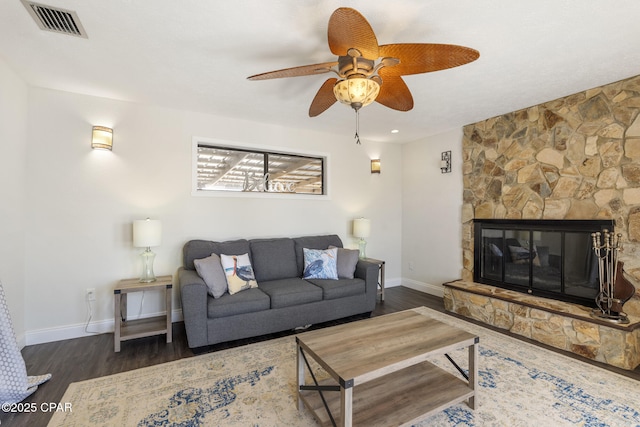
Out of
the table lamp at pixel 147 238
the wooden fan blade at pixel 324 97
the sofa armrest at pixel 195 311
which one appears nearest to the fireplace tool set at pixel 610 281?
the wooden fan blade at pixel 324 97

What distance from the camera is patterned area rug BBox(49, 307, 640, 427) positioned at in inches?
69.9

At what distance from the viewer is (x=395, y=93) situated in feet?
7.01

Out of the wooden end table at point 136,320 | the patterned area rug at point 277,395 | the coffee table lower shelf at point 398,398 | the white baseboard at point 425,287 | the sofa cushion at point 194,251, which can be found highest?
the sofa cushion at point 194,251

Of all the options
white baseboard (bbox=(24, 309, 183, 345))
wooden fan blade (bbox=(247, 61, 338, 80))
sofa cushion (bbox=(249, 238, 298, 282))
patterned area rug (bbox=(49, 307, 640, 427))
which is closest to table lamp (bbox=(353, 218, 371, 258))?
sofa cushion (bbox=(249, 238, 298, 282))

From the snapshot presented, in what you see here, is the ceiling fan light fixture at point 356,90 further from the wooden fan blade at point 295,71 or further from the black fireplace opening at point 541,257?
the black fireplace opening at point 541,257

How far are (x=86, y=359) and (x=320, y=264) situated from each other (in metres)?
2.41

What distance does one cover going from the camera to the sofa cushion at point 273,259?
11.5 feet

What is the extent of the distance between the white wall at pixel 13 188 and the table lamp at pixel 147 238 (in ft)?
3.03

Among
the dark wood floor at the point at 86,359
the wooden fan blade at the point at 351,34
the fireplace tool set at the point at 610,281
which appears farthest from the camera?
the fireplace tool set at the point at 610,281

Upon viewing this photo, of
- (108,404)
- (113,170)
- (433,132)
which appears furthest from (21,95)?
(433,132)

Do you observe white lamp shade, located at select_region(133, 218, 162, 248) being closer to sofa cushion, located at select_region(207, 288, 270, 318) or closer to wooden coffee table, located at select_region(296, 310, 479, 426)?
sofa cushion, located at select_region(207, 288, 270, 318)

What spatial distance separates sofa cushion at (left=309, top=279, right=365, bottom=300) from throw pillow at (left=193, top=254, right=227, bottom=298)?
1.05m

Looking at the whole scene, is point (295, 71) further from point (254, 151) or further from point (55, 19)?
point (254, 151)

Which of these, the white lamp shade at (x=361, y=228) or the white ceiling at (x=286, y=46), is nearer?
the white ceiling at (x=286, y=46)
